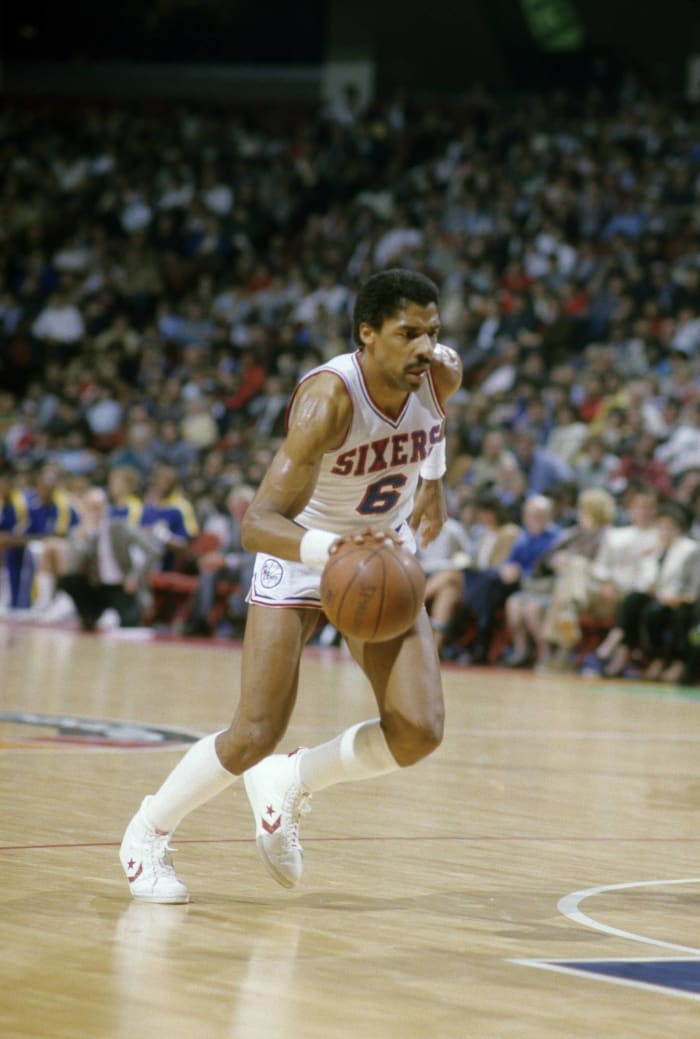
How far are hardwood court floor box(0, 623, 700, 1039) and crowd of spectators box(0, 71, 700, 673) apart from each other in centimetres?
668

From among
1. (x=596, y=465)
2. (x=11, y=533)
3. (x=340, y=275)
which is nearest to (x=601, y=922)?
(x=596, y=465)

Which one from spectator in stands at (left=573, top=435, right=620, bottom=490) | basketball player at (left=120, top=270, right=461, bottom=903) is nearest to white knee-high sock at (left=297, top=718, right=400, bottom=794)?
basketball player at (left=120, top=270, right=461, bottom=903)

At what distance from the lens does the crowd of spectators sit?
656 inches

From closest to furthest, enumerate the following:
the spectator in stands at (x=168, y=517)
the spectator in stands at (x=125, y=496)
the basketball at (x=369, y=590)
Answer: the basketball at (x=369, y=590) → the spectator in stands at (x=168, y=517) → the spectator in stands at (x=125, y=496)

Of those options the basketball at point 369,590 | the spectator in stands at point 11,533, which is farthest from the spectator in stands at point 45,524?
the basketball at point 369,590

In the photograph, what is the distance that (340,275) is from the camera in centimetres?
2181

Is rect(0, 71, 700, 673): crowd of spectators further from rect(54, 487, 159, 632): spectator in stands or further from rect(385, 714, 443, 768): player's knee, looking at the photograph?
rect(385, 714, 443, 768): player's knee

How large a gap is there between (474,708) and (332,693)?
1.02 meters

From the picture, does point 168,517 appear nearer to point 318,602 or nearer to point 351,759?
point 318,602

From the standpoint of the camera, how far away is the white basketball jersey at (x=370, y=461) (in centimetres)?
480

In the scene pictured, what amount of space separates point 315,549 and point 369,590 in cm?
24

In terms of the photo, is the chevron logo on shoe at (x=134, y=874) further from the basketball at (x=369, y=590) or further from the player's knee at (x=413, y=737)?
the basketball at (x=369, y=590)

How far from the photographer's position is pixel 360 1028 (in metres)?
3.33

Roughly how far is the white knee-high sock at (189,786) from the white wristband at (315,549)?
64 cm
